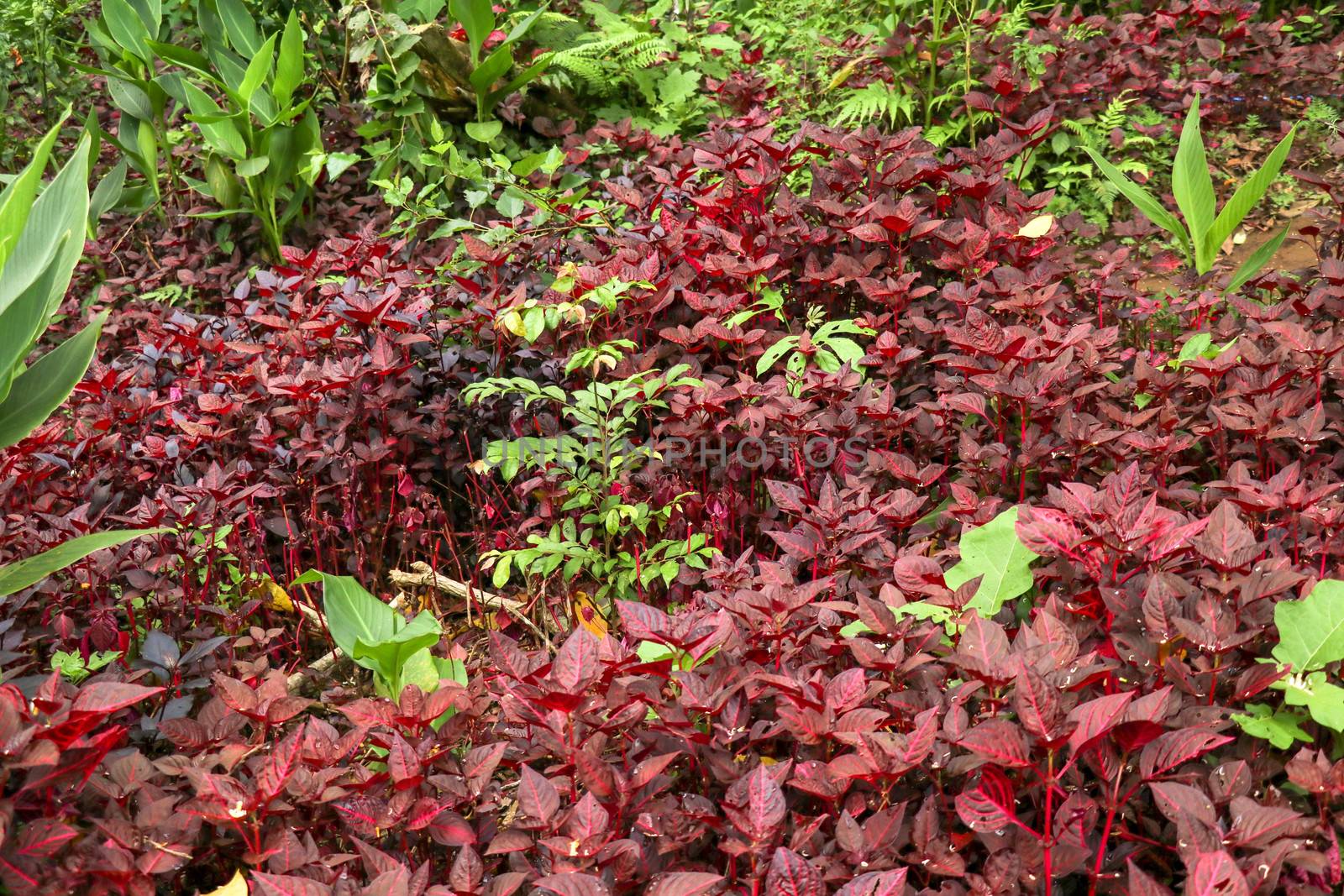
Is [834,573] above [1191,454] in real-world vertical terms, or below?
above

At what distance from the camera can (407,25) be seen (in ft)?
14.8

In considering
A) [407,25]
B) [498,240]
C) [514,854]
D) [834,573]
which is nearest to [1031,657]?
[834,573]

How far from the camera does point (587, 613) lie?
269 cm

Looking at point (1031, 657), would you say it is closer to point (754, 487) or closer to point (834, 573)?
point (834, 573)

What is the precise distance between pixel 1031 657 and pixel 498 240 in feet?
7.95

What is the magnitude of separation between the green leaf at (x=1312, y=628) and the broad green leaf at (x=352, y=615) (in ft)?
4.96

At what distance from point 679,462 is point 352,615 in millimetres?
972

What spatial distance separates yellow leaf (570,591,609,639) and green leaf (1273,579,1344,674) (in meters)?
1.44

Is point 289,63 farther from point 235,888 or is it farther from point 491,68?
point 235,888

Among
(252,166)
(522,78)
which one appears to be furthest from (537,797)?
(522,78)

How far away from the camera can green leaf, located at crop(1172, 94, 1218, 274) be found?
311cm

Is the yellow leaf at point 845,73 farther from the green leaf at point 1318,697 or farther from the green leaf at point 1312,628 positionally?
the green leaf at point 1318,697

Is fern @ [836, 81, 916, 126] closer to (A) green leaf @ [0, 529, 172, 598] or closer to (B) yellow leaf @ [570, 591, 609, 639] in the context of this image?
(B) yellow leaf @ [570, 591, 609, 639]

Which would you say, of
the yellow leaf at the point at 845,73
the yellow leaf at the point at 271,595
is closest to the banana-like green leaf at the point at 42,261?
the yellow leaf at the point at 271,595
